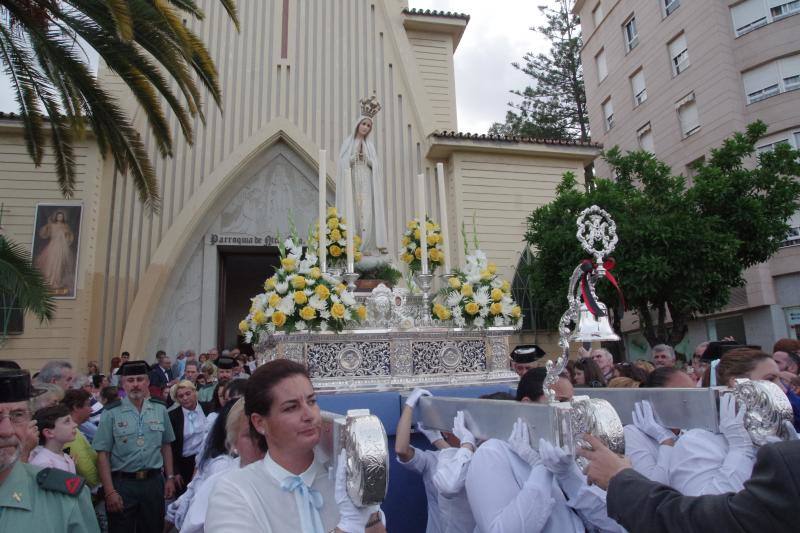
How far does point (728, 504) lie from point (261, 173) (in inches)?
522

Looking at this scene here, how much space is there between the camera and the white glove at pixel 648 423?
2705mm

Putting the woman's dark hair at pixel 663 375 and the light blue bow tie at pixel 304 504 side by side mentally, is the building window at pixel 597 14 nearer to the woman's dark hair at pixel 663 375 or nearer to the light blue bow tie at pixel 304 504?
the woman's dark hair at pixel 663 375

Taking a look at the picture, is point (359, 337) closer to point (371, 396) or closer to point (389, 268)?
point (371, 396)

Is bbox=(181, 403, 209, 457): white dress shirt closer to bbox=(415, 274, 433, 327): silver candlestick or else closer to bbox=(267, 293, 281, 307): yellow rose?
bbox=(267, 293, 281, 307): yellow rose

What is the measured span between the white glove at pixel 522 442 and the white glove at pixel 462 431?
0.39m

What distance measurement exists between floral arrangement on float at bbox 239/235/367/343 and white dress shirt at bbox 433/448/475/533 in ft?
5.72

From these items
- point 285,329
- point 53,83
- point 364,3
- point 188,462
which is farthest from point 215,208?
point 285,329

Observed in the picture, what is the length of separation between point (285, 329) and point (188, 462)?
2.92 metres

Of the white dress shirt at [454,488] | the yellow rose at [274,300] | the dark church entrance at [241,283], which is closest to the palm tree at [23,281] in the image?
the yellow rose at [274,300]

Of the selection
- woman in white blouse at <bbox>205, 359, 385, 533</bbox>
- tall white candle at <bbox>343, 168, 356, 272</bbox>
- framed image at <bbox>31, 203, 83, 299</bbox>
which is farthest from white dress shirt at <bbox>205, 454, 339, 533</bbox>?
framed image at <bbox>31, 203, 83, 299</bbox>

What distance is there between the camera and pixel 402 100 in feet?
46.8

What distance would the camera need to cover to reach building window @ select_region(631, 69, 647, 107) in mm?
20719

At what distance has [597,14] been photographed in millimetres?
23672

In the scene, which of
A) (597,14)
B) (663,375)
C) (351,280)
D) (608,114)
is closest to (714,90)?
(608,114)
